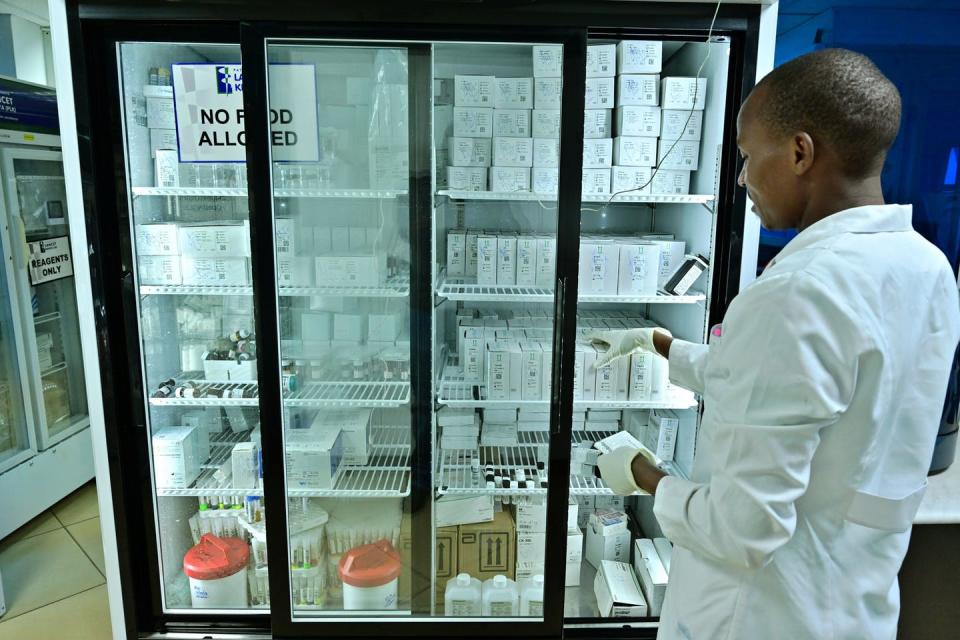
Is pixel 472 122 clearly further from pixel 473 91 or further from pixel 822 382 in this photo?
pixel 822 382

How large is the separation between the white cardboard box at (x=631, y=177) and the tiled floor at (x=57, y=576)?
9.50 feet

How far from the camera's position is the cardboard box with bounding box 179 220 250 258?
239 cm

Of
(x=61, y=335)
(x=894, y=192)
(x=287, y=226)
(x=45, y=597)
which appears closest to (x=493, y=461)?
(x=287, y=226)

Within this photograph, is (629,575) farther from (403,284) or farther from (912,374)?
(912,374)

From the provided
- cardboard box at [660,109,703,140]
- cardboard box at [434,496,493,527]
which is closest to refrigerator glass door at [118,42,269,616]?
cardboard box at [434,496,493,527]

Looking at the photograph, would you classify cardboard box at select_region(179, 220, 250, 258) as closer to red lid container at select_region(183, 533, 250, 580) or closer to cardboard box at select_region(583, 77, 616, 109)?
red lid container at select_region(183, 533, 250, 580)

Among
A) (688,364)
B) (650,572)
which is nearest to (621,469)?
(688,364)

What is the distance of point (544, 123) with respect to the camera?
239cm

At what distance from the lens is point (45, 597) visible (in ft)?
9.44

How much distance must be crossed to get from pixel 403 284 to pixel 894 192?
203 cm

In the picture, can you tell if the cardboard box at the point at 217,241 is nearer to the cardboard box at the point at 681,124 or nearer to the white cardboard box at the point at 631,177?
the white cardboard box at the point at 631,177

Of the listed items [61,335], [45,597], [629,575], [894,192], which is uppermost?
[894,192]

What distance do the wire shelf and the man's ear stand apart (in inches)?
46.2

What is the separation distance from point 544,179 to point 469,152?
1.04ft
